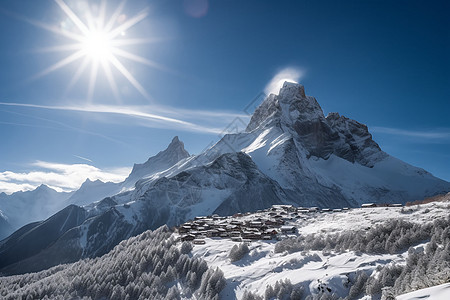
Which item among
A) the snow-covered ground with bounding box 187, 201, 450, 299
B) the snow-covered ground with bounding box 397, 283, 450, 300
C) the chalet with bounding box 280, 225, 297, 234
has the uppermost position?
the snow-covered ground with bounding box 397, 283, 450, 300

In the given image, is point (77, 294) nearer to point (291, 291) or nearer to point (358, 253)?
point (291, 291)

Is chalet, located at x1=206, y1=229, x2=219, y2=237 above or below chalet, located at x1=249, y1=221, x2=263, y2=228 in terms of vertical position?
below

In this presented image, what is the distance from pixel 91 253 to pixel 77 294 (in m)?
139

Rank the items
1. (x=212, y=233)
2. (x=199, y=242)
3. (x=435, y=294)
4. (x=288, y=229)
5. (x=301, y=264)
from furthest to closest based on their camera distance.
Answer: (x=212, y=233) < (x=288, y=229) < (x=199, y=242) < (x=301, y=264) < (x=435, y=294)

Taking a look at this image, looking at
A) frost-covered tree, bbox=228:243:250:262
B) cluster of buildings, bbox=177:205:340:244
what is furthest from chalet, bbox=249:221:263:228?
frost-covered tree, bbox=228:243:250:262

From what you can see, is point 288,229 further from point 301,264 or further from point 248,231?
point 301,264

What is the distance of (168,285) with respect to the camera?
34.3m

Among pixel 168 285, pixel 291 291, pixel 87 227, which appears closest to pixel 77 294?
pixel 168 285

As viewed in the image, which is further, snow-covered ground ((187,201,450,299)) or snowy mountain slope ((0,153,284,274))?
snowy mountain slope ((0,153,284,274))

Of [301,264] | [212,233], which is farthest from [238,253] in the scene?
[212,233]

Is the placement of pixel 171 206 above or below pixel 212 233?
above

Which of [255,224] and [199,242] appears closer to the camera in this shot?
[199,242]

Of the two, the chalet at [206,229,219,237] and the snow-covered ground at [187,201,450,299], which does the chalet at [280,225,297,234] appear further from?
the chalet at [206,229,219,237]

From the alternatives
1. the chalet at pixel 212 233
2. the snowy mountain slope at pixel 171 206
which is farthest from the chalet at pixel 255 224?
the snowy mountain slope at pixel 171 206
